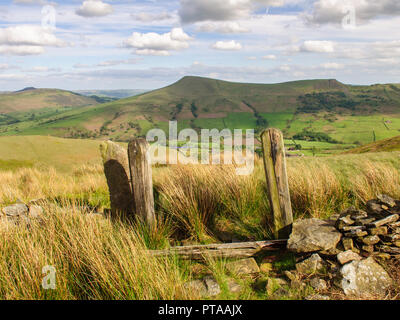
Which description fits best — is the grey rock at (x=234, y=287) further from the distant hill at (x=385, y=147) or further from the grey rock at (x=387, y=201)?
the distant hill at (x=385, y=147)

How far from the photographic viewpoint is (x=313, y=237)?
14.5ft

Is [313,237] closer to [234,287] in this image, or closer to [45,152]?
[234,287]

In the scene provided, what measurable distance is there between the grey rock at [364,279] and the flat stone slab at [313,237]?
48cm

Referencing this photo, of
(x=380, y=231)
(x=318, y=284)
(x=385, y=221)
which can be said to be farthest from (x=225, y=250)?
A: (x=385, y=221)

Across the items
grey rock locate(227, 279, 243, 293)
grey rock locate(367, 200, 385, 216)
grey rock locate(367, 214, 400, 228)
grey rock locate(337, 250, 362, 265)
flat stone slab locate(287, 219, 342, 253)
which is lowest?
grey rock locate(227, 279, 243, 293)

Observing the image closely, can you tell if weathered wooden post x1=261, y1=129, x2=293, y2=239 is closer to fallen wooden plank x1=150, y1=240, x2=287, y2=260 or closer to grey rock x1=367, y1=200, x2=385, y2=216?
fallen wooden plank x1=150, y1=240, x2=287, y2=260

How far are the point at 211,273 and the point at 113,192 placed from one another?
3169mm

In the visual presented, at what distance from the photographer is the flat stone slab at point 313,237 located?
14.2 feet

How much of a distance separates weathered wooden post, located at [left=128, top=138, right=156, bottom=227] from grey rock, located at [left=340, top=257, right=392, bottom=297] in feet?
10.5

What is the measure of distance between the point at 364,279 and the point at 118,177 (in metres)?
4.98

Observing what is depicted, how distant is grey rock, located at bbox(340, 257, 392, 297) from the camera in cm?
370

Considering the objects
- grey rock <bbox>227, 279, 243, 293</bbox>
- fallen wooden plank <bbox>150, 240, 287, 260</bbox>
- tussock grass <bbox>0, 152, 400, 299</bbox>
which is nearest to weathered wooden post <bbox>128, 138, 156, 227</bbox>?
tussock grass <bbox>0, 152, 400, 299</bbox>

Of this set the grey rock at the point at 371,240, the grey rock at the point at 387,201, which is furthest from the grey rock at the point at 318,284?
the grey rock at the point at 387,201
